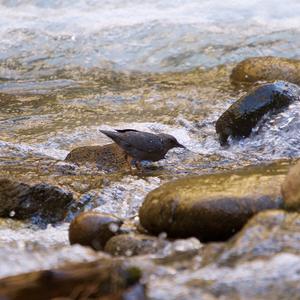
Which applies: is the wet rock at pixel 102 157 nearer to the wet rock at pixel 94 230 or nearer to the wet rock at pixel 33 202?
the wet rock at pixel 33 202

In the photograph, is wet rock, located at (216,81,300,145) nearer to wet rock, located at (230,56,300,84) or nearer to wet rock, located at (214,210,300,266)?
wet rock, located at (230,56,300,84)

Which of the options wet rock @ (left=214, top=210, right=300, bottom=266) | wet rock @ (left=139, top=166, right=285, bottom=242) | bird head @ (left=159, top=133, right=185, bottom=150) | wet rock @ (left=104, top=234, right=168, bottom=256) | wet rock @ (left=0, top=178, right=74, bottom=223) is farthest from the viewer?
bird head @ (left=159, top=133, right=185, bottom=150)

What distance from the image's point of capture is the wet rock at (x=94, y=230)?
14.7 ft

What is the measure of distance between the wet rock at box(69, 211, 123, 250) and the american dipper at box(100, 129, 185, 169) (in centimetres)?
165

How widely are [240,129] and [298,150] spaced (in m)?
0.67

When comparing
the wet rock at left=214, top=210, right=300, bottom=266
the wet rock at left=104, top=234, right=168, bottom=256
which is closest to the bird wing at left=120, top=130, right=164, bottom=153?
the wet rock at left=104, top=234, right=168, bottom=256

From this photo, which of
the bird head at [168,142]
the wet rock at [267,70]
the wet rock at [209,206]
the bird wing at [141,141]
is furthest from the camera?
the wet rock at [267,70]

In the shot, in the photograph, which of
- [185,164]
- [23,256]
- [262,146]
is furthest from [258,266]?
[262,146]

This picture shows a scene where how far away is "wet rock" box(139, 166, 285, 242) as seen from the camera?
4.30 metres

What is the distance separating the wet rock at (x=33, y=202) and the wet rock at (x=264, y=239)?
184 centimetres

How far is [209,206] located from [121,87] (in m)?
5.81

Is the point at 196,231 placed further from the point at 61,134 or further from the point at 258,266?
the point at 61,134

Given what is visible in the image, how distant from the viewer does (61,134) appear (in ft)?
25.5

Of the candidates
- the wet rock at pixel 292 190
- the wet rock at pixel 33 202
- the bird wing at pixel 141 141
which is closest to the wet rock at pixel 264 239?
the wet rock at pixel 292 190
